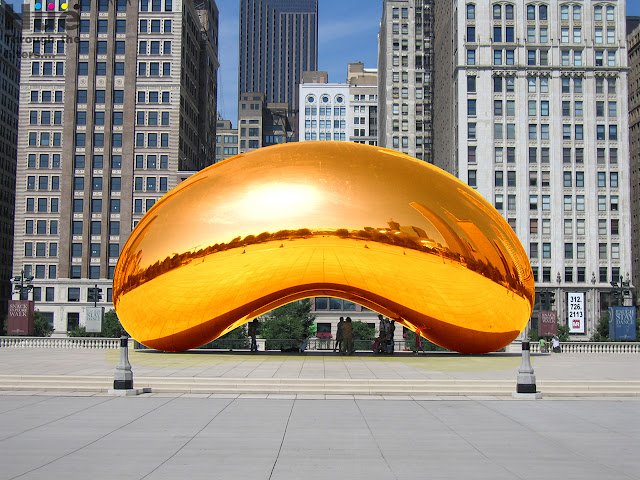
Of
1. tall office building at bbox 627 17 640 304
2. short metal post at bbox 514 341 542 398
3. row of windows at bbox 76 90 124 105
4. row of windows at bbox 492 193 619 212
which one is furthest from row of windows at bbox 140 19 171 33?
short metal post at bbox 514 341 542 398

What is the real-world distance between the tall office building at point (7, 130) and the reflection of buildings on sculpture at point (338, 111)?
57.5 m

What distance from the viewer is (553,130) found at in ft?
226

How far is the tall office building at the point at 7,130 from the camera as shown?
83.4 meters

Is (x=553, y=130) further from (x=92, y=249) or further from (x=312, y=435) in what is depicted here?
(x=312, y=435)

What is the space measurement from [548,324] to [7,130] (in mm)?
75797

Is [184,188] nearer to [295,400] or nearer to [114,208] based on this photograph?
[295,400]

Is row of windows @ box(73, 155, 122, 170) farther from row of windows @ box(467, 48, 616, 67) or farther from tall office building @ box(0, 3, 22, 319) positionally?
row of windows @ box(467, 48, 616, 67)

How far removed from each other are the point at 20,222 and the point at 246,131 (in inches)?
3107

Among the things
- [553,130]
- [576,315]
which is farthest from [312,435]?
[553,130]

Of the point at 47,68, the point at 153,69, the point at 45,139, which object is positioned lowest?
the point at 45,139

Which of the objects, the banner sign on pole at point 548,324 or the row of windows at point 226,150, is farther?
the row of windows at point 226,150

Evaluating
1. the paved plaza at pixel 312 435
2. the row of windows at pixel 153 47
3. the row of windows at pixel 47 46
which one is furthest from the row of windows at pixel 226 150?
the paved plaza at pixel 312 435

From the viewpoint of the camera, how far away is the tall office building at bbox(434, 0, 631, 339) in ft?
221

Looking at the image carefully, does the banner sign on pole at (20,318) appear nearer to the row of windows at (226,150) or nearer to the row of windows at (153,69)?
the row of windows at (153,69)
